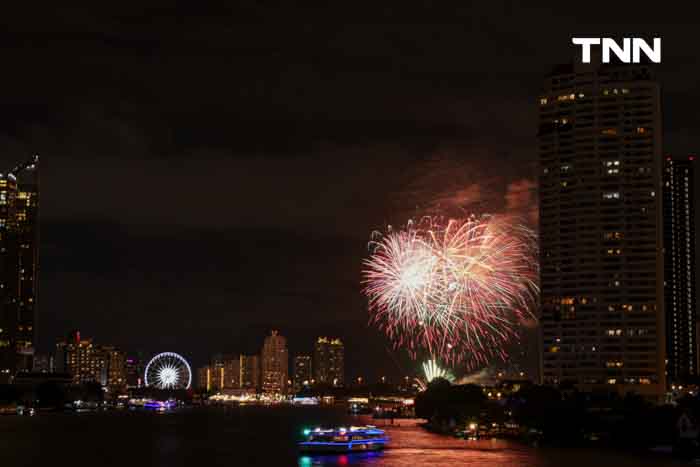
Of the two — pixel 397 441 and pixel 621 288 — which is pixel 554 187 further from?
pixel 397 441

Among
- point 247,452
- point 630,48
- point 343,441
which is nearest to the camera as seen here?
point 343,441

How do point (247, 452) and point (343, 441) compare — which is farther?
point (247, 452)

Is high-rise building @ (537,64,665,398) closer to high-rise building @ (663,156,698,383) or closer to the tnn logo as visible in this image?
the tnn logo

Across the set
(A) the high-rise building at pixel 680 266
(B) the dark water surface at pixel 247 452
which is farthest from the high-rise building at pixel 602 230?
(A) the high-rise building at pixel 680 266

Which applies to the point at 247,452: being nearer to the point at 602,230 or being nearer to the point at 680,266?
Answer: the point at 602,230

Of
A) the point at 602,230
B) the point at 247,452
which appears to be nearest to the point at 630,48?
the point at 602,230

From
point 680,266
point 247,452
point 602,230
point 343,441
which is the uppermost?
point 602,230

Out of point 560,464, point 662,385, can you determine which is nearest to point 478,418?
point 662,385

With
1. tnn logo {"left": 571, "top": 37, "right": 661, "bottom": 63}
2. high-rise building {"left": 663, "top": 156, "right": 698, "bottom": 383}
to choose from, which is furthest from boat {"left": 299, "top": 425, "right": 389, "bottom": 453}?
high-rise building {"left": 663, "top": 156, "right": 698, "bottom": 383}
